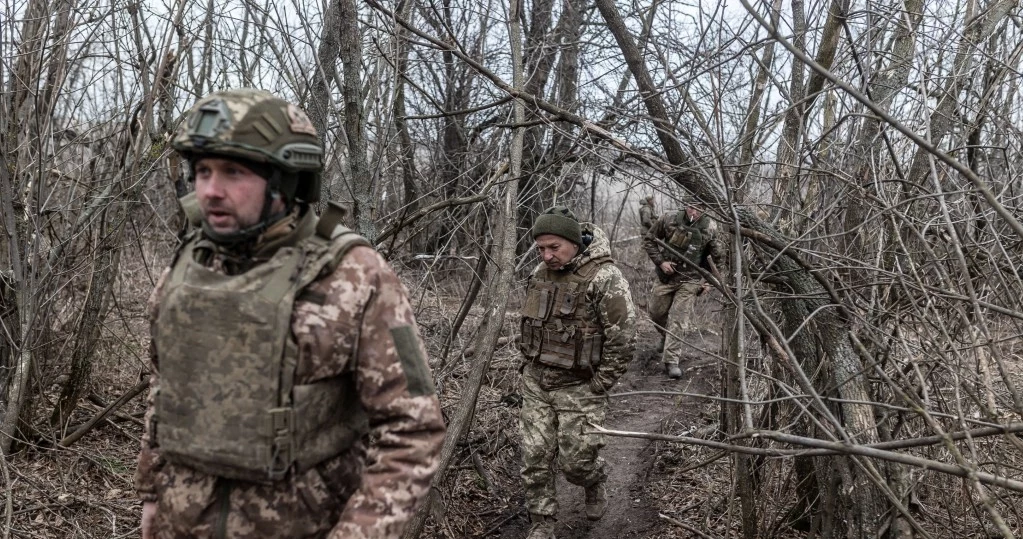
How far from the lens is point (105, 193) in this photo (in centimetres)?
478

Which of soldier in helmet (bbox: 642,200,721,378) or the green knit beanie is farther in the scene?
soldier in helmet (bbox: 642,200,721,378)

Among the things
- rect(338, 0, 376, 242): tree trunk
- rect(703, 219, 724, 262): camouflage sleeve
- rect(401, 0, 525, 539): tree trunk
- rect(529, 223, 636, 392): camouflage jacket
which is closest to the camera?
rect(338, 0, 376, 242): tree trunk

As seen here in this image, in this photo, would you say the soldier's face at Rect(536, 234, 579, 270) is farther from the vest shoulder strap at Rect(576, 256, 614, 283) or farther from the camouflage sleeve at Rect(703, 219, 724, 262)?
the camouflage sleeve at Rect(703, 219, 724, 262)

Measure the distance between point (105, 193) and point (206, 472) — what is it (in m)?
3.24

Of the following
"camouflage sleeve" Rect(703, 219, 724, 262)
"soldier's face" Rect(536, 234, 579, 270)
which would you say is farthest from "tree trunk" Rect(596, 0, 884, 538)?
"camouflage sleeve" Rect(703, 219, 724, 262)

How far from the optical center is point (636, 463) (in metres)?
6.58

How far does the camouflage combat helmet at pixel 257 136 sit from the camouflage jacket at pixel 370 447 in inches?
5.9

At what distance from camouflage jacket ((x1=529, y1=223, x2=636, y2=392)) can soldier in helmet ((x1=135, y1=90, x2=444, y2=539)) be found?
125 inches

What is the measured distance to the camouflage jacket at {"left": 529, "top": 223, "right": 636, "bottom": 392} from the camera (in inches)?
205

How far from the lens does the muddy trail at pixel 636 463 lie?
5512mm

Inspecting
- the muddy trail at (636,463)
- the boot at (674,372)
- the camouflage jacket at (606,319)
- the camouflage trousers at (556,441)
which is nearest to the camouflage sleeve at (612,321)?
the camouflage jacket at (606,319)

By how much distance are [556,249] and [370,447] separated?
127 inches

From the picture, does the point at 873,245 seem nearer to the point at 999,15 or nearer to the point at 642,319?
the point at 999,15

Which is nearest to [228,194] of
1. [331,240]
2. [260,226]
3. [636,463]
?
[260,226]
